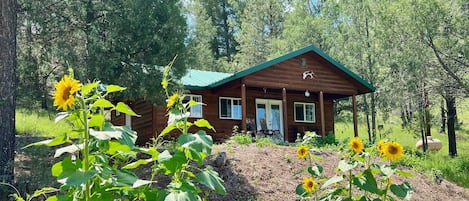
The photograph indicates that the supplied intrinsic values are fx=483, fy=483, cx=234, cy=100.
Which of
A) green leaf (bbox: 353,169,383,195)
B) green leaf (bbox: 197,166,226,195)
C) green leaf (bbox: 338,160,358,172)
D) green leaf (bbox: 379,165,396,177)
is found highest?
green leaf (bbox: 197,166,226,195)

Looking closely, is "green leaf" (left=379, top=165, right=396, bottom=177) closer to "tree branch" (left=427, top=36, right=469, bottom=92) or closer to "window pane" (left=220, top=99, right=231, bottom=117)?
"tree branch" (left=427, top=36, right=469, bottom=92)

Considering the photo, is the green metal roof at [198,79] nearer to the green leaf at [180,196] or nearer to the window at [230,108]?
the window at [230,108]

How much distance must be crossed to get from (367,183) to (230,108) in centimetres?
1492

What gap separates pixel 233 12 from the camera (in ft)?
119

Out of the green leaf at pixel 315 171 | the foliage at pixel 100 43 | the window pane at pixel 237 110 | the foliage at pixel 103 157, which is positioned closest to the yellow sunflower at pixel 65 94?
the foliage at pixel 103 157

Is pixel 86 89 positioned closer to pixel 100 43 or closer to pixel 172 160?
pixel 172 160

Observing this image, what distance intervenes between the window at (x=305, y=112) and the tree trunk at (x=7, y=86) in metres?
12.0

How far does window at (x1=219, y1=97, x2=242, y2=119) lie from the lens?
16.9 m

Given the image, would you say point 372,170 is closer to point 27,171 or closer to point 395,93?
point 27,171

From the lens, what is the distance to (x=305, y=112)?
18.9 meters

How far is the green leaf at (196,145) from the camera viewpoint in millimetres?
1435

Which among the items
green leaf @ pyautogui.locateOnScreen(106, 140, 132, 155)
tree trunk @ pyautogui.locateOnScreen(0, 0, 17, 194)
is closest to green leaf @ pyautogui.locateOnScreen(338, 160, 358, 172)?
green leaf @ pyautogui.locateOnScreen(106, 140, 132, 155)

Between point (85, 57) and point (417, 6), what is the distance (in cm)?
805

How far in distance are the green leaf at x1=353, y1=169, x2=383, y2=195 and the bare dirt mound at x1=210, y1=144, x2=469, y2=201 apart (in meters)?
5.36
